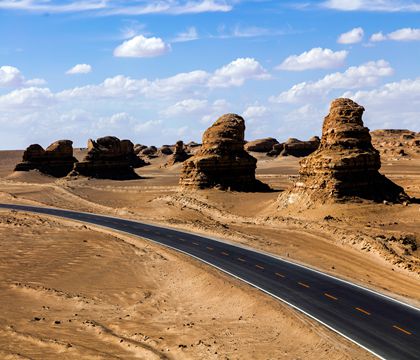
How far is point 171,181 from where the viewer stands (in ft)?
377

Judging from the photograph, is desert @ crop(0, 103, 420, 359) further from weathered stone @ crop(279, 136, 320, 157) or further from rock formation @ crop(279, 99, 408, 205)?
weathered stone @ crop(279, 136, 320, 157)

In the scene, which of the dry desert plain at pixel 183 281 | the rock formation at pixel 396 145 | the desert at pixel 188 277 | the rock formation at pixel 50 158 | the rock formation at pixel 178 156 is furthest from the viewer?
the rock formation at pixel 178 156

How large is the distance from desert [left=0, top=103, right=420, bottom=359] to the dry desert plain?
82mm

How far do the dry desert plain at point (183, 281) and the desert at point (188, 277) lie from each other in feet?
0.27

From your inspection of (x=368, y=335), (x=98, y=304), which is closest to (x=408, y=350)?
(x=368, y=335)

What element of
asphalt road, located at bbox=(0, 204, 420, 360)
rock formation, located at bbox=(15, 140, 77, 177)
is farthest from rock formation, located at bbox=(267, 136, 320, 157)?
asphalt road, located at bbox=(0, 204, 420, 360)

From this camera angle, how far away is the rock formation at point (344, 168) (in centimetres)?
5653

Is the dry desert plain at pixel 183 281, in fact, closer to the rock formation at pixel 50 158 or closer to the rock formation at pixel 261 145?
the rock formation at pixel 50 158

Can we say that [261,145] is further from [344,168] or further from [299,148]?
[344,168]

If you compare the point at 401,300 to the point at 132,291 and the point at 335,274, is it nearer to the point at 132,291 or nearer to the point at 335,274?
the point at 335,274

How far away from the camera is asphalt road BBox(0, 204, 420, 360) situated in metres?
21.5

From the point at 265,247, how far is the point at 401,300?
55.6 ft

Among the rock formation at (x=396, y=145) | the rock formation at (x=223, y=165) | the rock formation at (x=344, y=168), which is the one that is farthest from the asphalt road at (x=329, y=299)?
the rock formation at (x=396, y=145)

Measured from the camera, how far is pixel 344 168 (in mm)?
56281
